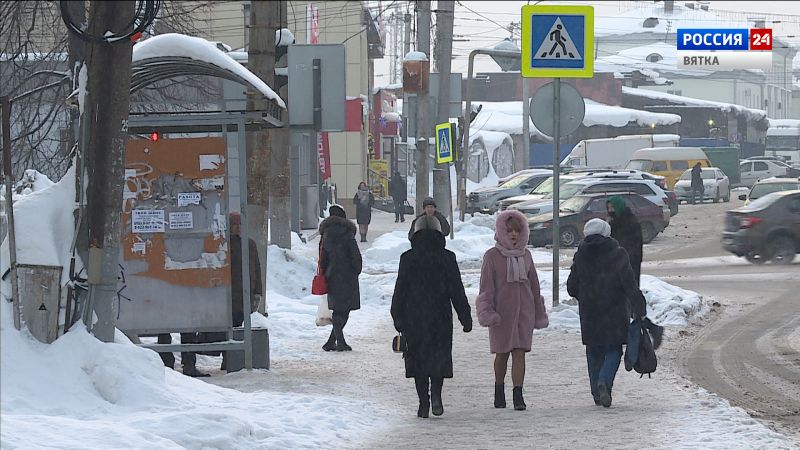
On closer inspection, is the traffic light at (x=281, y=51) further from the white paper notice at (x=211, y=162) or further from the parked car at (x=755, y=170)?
the parked car at (x=755, y=170)

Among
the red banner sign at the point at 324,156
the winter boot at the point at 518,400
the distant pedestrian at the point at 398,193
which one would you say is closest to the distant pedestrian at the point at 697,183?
the distant pedestrian at the point at 398,193

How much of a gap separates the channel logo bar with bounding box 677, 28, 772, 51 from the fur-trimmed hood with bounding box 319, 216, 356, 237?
28.0m

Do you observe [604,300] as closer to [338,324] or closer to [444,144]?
[338,324]

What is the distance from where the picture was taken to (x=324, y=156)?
46.3 meters

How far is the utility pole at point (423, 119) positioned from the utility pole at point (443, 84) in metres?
0.41

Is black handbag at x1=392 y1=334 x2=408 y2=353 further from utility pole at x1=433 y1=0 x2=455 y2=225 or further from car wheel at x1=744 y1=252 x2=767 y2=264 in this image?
utility pole at x1=433 y1=0 x2=455 y2=225

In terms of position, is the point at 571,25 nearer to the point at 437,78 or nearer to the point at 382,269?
the point at 382,269

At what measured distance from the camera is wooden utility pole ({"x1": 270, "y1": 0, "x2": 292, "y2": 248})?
17484mm

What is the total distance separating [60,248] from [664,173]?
45.8 metres

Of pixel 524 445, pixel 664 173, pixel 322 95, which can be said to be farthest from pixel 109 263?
pixel 664 173

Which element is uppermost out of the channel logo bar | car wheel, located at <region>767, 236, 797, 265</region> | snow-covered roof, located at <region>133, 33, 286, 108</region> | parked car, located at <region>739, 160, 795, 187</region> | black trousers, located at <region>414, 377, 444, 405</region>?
the channel logo bar

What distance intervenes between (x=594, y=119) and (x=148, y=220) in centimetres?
6185

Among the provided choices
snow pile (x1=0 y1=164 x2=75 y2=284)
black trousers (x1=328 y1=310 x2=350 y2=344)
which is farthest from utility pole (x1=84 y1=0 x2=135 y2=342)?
black trousers (x1=328 y1=310 x2=350 y2=344)

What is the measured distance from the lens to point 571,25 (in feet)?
53.0
